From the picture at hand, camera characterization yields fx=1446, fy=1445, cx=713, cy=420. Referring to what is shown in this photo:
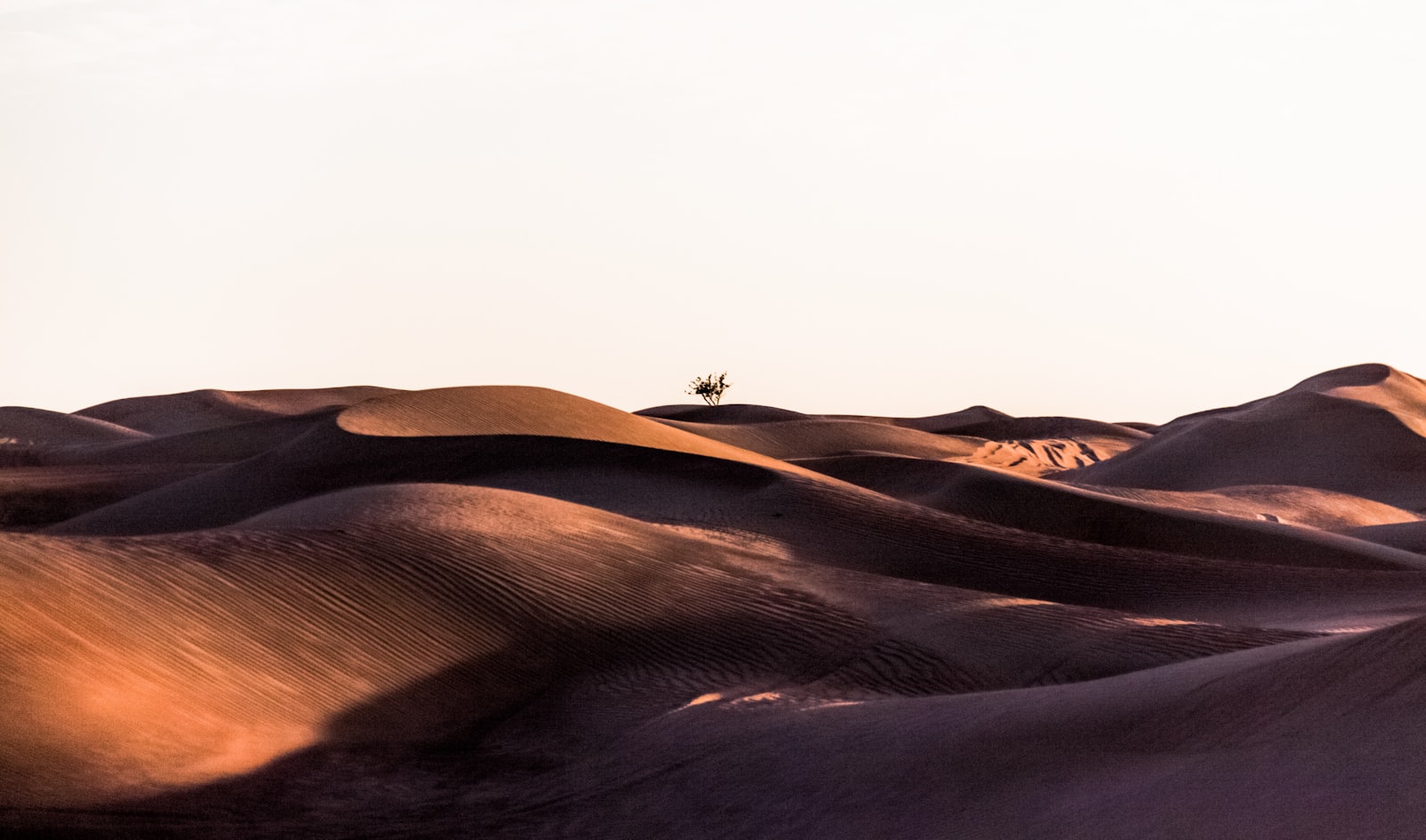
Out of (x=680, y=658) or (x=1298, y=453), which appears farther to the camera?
(x=1298, y=453)

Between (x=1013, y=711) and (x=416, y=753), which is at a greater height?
(x=1013, y=711)

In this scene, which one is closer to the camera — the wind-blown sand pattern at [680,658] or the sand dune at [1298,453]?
the wind-blown sand pattern at [680,658]

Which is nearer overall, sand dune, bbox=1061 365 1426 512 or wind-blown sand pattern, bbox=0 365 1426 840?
wind-blown sand pattern, bbox=0 365 1426 840

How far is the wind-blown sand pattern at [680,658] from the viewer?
5.59m

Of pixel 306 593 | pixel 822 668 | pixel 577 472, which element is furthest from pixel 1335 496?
pixel 306 593

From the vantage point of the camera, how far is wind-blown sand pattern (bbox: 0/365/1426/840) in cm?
559

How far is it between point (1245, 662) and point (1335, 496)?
20.5m

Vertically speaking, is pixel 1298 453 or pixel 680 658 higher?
pixel 1298 453

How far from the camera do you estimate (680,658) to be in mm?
9891

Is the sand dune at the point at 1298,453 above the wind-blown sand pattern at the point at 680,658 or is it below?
above

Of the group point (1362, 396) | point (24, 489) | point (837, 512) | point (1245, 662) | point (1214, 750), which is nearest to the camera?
point (1214, 750)

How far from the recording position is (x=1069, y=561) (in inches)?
526

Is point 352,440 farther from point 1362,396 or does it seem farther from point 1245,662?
point 1362,396

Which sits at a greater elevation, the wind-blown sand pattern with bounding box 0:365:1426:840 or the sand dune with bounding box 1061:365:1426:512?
the sand dune with bounding box 1061:365:1426:512
